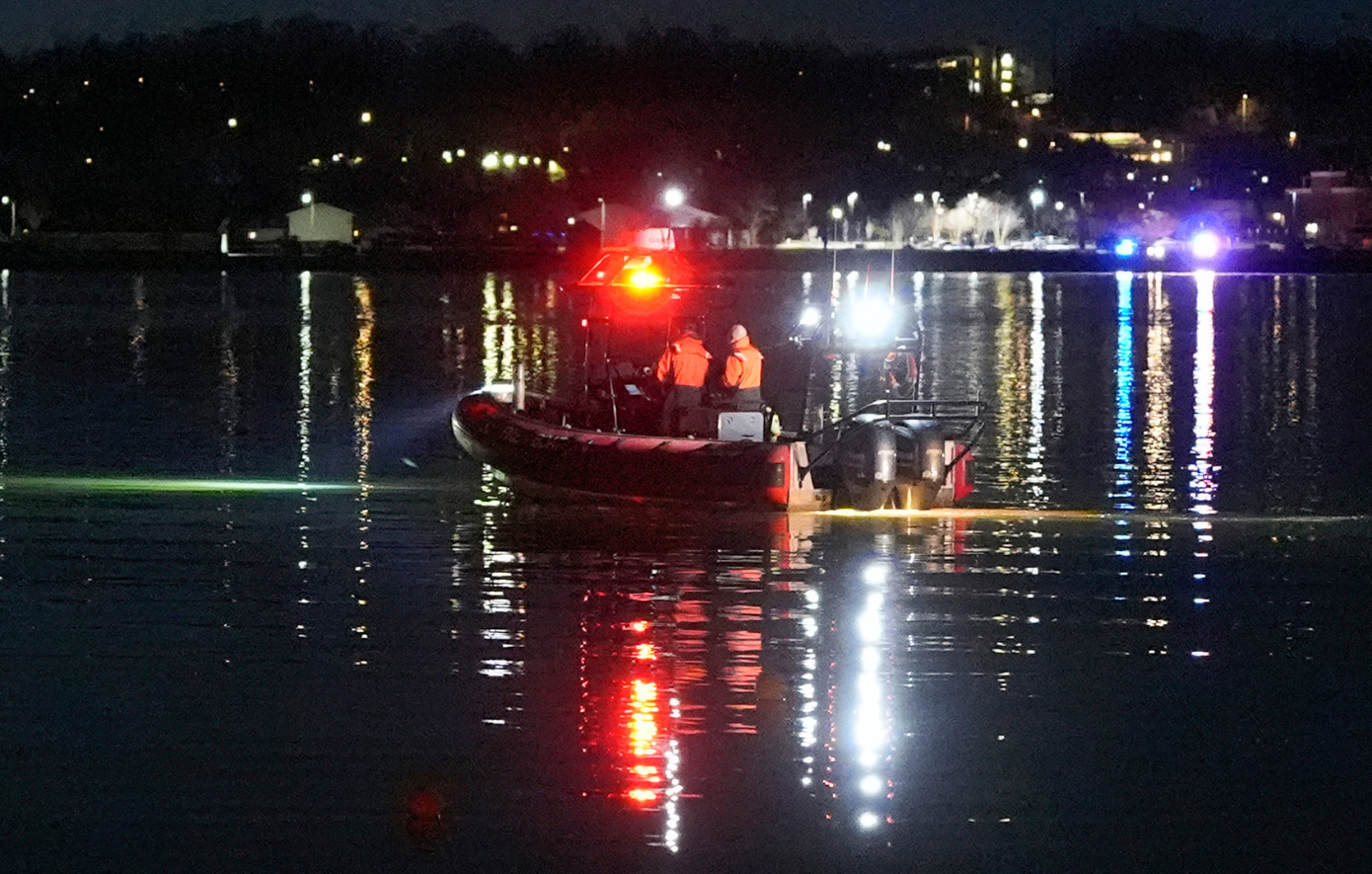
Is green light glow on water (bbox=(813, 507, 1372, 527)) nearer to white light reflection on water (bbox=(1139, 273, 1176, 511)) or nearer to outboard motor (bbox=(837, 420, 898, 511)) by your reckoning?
outboard motor (bbox=(837, 420, 898, 511))

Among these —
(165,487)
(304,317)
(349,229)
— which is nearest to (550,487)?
(165,487)

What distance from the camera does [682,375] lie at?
1977cm

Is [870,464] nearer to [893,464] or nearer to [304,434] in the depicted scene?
[893,464]

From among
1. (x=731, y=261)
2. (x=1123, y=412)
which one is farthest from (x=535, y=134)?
(x=1123, y=412)

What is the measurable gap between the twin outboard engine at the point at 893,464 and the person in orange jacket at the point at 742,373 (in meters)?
0.94

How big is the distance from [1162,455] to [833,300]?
190 inches

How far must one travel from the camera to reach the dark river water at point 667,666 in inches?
370

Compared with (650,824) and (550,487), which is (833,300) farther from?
(650,824)

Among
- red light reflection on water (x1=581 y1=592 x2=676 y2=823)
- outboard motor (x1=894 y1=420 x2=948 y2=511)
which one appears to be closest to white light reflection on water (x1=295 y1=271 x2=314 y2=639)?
red light reflection on water (x1=581 y1=592 x2=676 y2=823)

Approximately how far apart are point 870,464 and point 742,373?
58.4 inches

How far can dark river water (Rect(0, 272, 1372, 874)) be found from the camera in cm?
941

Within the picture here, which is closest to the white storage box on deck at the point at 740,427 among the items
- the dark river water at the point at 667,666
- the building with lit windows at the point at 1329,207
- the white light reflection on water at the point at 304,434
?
the dark river water at the point at 667,666

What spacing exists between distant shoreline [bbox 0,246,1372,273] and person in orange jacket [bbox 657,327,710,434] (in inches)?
2733

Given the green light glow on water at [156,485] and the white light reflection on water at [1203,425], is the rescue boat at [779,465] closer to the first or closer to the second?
the green light glow on water at [156,485]
